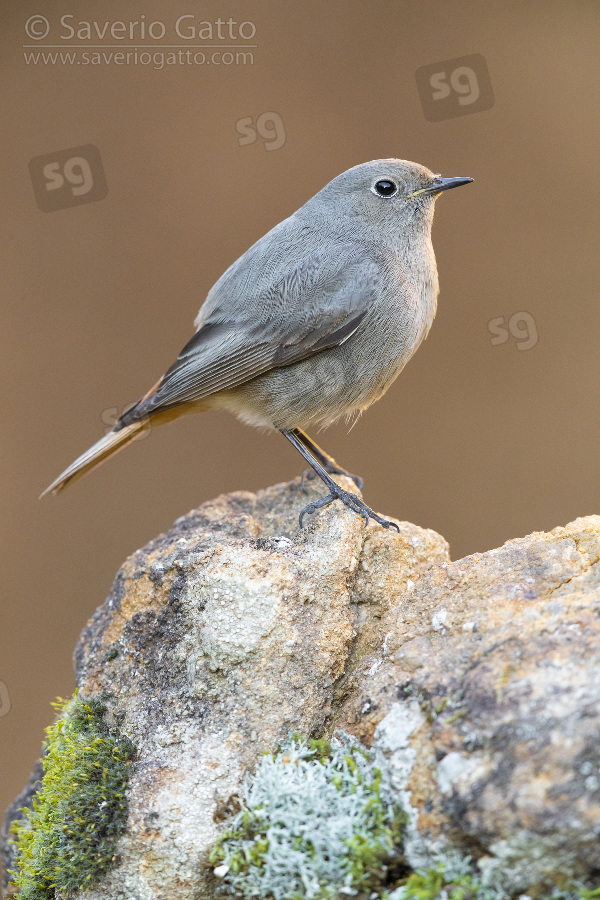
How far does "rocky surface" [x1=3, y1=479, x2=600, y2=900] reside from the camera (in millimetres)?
2053

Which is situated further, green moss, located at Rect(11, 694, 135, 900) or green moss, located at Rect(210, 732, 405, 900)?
green moss, located at Rect(11, 694, 135, 900)

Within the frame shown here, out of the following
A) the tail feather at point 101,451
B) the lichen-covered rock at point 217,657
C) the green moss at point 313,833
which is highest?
the tail feather at point 101,451

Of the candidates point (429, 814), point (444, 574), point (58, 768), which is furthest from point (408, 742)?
point (58, 768)

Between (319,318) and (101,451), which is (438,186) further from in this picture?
(101,451)

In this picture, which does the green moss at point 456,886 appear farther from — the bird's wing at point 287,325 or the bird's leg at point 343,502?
the bird's wing at point 287,325

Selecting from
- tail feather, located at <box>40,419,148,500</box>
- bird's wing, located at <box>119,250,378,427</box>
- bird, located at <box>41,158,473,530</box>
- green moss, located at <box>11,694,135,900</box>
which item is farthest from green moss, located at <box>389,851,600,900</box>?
tail feather, located at <box>40,419,148,500</box>

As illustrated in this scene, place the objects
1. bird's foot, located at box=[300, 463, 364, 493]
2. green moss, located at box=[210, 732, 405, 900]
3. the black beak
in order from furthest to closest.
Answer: bird's foot, located at box=[300, 463, 364, 493], the black beak, green moss, located at box=[210, 732, 405, 900]

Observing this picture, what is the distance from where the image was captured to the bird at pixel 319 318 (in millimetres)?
3885

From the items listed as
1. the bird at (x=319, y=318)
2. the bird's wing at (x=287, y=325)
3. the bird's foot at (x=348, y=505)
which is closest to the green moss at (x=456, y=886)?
the bird's foot at (x=348, y=505)

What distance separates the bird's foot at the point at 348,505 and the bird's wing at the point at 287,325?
2.36ft

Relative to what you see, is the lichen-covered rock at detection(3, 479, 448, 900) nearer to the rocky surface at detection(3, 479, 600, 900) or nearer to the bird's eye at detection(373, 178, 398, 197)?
the rocky surface at detection(3, 479, 600, 900)

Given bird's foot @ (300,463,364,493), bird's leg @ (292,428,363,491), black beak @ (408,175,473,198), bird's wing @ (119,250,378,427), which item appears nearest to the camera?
bird's wing @ (119,250,378,427)

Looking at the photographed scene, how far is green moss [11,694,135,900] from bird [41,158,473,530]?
1.32 m

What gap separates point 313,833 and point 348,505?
1610 mm
